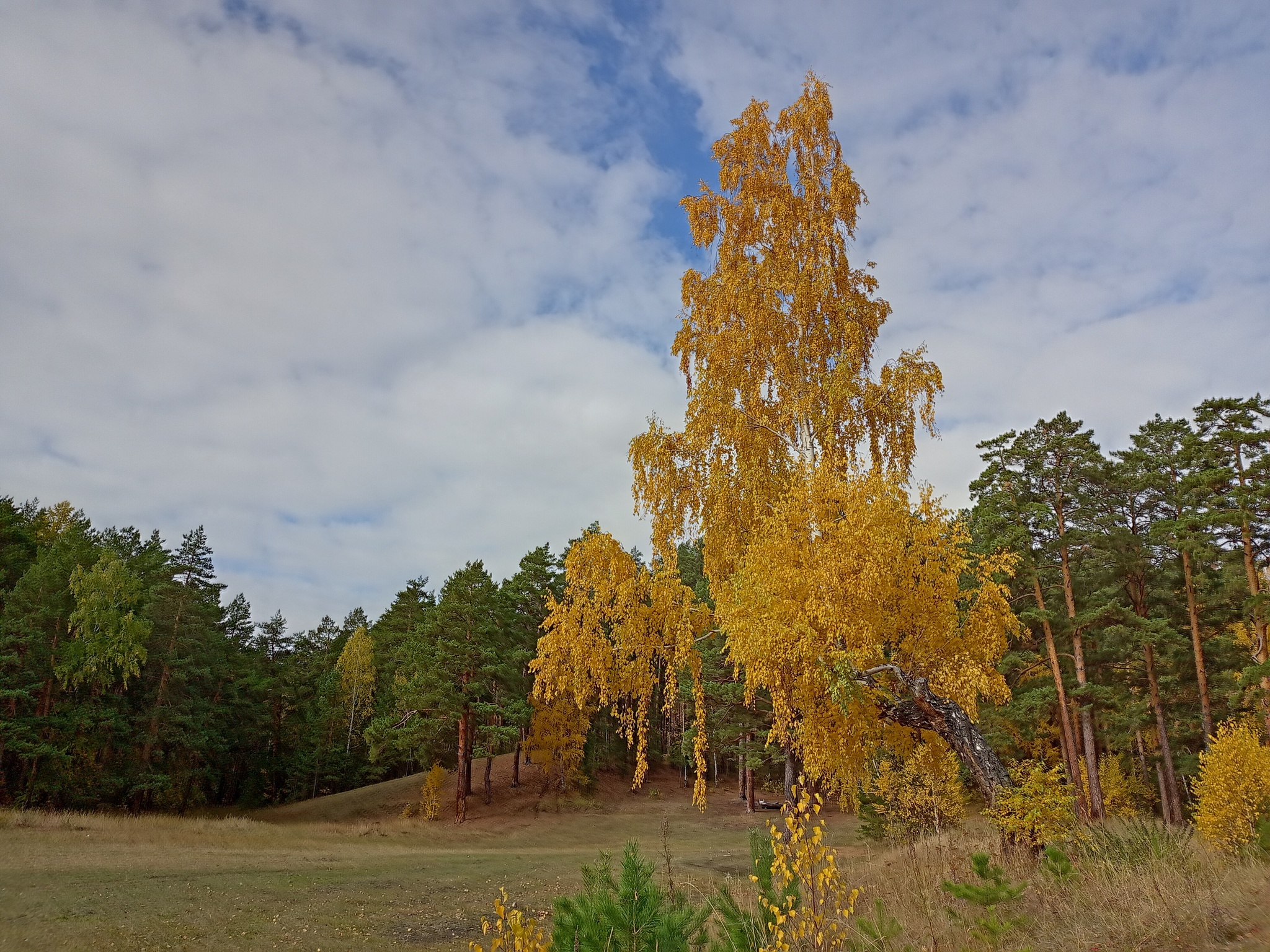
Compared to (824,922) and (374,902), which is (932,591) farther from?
(374,902)

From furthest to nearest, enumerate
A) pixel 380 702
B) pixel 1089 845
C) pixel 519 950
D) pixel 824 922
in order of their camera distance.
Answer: pixel 380 702
pixel 1089 845
pixel 824 922
pixel 519 950

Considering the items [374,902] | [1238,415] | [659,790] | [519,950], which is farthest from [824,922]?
[659,790]

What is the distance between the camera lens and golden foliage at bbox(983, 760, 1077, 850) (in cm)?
928

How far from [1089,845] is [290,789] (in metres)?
51.6

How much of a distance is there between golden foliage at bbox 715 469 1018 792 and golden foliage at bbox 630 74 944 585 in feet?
5.32

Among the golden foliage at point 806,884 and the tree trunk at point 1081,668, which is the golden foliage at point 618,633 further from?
the tree trunk at point 1081,668

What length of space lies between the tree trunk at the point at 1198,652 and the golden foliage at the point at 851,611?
67.7 feet

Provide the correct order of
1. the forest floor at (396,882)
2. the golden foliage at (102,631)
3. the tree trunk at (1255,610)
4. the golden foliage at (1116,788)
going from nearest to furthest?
the forest floor at (396,882), the tree trunk at (1255,610), the golden foliage at (1116,788), the golden foliage at (102,631)

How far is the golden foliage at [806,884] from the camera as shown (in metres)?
4.91

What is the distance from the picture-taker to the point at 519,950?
184 inches

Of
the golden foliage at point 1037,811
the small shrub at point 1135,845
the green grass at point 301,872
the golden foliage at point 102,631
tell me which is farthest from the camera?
the golden foliage at point 102,631

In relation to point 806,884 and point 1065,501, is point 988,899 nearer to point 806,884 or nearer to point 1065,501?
point 806,884

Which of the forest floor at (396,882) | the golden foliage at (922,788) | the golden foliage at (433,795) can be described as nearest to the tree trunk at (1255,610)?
the golden foliage at (922,788)

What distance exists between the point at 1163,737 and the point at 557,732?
28391mm
